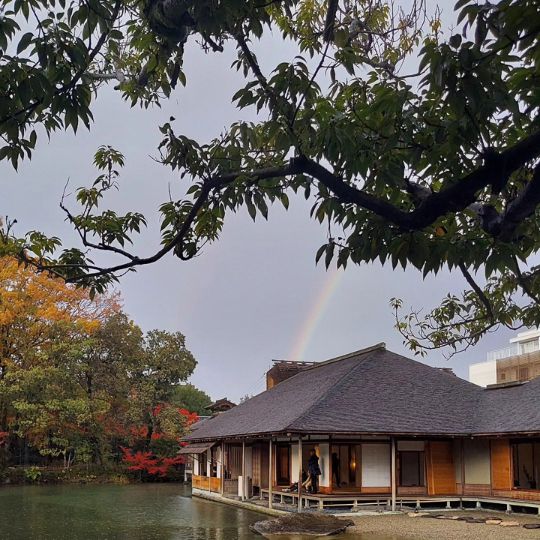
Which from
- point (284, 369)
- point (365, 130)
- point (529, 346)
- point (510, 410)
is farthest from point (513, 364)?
point (365, 130)

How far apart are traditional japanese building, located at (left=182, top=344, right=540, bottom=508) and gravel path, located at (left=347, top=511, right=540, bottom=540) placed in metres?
1.42

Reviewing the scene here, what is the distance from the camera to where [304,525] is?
16.1 m

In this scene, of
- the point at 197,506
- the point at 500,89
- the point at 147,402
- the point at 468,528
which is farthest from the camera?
the point at 147,402

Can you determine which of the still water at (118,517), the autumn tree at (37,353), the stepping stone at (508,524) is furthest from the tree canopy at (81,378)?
the stepping stone at (508,524)

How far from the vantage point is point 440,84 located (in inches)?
103

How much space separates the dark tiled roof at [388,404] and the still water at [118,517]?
301cm

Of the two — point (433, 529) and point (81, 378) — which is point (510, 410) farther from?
point (81, 378)

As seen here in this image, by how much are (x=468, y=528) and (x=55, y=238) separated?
1407 cm

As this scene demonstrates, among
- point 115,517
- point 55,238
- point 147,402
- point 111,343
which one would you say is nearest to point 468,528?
point 115,517

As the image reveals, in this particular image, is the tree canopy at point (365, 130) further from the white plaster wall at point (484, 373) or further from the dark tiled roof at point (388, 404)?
the white plaster wall at point (484, 373)

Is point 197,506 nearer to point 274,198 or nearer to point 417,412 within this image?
point 417,412

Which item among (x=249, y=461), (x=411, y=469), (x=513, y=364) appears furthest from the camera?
(x=513, y=364)

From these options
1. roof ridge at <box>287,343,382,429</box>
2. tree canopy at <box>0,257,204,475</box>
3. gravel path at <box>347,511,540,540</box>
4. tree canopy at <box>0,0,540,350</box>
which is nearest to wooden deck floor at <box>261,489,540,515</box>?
gravel path at <box>347,511,540,540</box>

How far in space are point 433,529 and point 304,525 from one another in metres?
3.15
